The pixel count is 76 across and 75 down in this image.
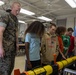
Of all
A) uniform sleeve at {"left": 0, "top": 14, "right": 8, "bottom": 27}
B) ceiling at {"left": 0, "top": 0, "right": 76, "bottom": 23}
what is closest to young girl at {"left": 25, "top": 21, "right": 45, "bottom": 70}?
uniform sleeve at {"left": 0, "top": 14, "right": 8, "bottom": 27}

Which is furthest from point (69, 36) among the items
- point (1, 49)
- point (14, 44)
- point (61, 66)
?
point (1, 49)

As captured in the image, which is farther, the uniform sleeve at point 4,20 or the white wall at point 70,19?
the white wall at point 70,19

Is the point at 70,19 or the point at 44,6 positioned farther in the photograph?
the point at 70,19

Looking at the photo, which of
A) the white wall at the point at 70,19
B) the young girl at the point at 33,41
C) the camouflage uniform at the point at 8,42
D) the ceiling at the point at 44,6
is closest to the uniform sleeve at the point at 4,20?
the camouflage uniform at the point at 8,42

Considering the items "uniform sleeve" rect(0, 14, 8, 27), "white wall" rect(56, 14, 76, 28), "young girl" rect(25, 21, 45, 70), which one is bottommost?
"young girl" rect(25, 21, 45, 70)

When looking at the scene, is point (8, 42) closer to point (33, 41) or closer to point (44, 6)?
point (33, 41)

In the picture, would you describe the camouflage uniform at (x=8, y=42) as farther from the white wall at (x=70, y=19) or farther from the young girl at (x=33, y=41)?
the white wall at (x=70, y=19)

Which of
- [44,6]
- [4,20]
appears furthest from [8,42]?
[44,6]

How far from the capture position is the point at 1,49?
1.75 m

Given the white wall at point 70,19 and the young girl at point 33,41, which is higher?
the white wall at point 70,19

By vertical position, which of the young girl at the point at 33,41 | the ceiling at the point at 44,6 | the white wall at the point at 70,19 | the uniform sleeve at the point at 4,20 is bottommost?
the young girl at the point at 33,41

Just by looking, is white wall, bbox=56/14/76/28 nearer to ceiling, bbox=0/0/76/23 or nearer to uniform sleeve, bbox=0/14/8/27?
ceiling, bbox=0/0/76/23

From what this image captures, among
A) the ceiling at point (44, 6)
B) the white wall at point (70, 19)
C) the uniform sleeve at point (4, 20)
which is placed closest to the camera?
the uniform sleeve at point (4, 20)

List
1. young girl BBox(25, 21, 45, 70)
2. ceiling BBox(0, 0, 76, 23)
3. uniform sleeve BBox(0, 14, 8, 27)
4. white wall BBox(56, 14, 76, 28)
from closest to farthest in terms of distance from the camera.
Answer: uniform sleeve BBox(0, 14, 8, 27) < young girl BBox(25, 21, 45, 70) < ceiling BBox(0, 0, 76, 23) < white wall BBox(56, 14, 76, 28)
